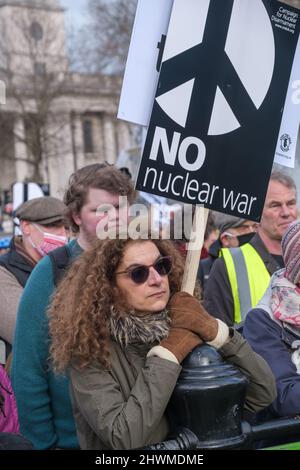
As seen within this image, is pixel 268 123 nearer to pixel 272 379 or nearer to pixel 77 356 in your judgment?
pixel 272 379

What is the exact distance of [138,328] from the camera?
223 centimetres

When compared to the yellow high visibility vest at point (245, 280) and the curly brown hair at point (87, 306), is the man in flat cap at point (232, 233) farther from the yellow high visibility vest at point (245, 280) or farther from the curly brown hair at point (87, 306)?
the curly brown hair at point (87, 306)

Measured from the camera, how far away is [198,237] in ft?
7.73

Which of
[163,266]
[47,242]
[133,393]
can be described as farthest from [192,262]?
[47,242]

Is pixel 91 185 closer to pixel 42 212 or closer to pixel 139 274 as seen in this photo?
pixel 139 274

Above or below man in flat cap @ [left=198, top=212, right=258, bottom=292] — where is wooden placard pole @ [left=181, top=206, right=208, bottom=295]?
above

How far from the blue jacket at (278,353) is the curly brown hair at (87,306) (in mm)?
422

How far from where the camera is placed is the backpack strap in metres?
2.93

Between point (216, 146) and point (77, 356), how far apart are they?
88 cm

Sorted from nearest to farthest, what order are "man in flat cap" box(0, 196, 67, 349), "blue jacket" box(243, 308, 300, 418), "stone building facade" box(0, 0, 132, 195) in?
"blue jacket" box(243, 308, 300, 418) → "man in flat cap" box(0, 196, 67, 349) → "stone building facade" box(0, 0, 132, 195)

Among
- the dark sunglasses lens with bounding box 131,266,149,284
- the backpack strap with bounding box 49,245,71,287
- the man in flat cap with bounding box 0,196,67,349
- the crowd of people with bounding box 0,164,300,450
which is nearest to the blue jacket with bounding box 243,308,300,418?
the crowd of people with bounding box 0,164,300,450

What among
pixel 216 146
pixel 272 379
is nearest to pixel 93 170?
pixel 216 146

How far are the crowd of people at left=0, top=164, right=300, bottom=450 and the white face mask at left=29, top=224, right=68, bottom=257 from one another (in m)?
0.72

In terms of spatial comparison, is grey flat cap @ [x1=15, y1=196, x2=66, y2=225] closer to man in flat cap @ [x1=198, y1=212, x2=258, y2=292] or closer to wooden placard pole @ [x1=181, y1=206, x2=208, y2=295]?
man in flat cap @ [x1=198, y1=212, x2=258, y2=292]
